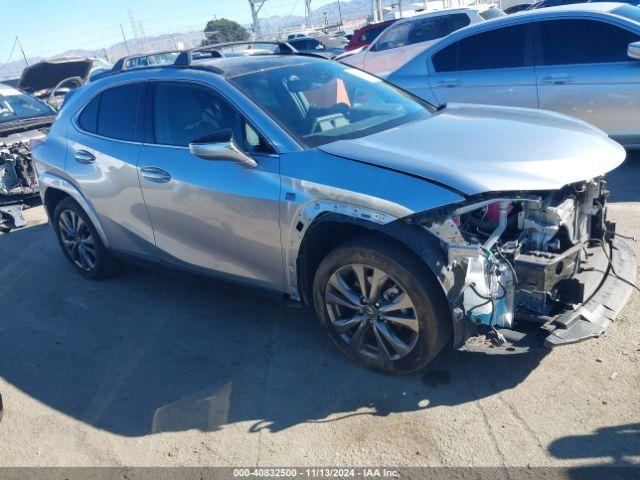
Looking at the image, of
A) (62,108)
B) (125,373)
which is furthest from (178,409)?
(62,108)

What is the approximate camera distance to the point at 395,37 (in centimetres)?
1224

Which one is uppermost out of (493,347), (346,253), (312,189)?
(312,189)

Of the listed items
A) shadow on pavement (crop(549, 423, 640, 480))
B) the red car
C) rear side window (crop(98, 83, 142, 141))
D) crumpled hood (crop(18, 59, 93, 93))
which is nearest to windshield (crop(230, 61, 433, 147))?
rear side window (crop(98, 83, 142, 141))

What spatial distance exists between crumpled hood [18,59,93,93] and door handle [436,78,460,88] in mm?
11672

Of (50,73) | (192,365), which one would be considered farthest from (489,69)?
(50,73)

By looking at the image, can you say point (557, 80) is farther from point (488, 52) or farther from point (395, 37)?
point (395, 37)

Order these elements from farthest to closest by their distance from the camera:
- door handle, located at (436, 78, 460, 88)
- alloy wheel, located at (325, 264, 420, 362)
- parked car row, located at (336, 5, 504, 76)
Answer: parked car row, located at (336, 5, 504, 76), door handle, located at (436, 78, 460, 88), alloy wheel, located at (325, 264, 420, 362)

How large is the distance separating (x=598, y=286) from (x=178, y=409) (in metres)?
2.52

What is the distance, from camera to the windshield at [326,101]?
3.70 m

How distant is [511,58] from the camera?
268 inches

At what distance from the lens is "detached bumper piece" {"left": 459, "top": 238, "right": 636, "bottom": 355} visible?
298 cm

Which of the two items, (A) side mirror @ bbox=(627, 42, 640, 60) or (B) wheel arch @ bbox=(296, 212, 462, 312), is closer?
(B) wheel arch @ bbox=(296, 212, 462, 312)

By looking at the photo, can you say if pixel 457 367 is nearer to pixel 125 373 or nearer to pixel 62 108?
pixel 125 373

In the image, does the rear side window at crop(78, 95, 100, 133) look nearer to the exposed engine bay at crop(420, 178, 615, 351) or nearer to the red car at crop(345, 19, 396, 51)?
the exposed engine bay at crop(420, 178, 615, 351)
